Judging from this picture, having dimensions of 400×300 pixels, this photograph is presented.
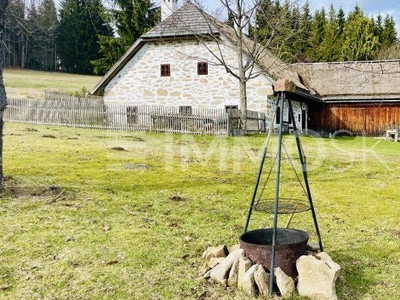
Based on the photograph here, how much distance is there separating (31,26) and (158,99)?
1571cm

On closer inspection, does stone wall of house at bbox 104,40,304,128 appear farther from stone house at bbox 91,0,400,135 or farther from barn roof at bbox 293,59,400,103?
barn roof at bbox 293,59,400,103

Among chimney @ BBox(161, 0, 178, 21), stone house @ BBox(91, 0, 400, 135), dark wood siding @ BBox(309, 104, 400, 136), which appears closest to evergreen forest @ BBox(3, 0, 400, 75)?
chimney @ BBox(161, 0, 178, 21)

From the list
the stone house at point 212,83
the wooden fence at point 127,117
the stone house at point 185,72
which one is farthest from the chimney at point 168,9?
the wooden fence at point 127,117

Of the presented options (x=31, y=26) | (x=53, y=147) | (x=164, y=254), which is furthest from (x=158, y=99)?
(x=164, y=254)

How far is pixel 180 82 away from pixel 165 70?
1.20 m

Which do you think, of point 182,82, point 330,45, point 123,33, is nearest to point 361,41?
point 330,45

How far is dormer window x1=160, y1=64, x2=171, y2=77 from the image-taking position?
25019mm

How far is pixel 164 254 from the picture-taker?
17.2 feet

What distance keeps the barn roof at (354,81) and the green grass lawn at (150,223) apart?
54.0 feet

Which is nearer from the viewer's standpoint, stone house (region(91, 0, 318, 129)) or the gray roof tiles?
stone house (region(91, 0, 318, 129))

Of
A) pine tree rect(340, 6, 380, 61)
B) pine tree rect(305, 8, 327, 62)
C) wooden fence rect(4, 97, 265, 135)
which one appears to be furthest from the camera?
pine tree rect(305, 8, 327, 62)

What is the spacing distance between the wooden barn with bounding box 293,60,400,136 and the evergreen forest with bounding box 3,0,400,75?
74.1 inches

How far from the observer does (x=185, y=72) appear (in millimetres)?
24672

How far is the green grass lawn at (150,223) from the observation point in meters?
4.52
